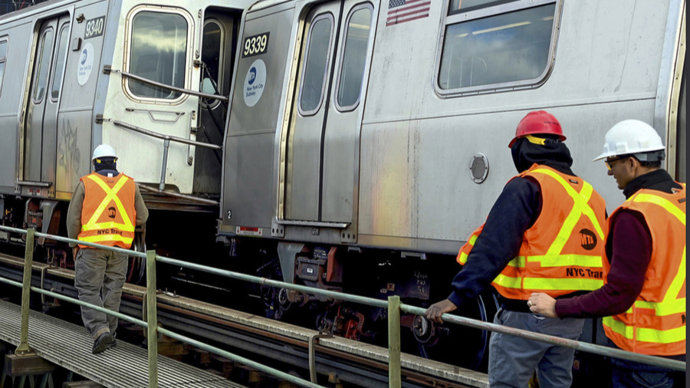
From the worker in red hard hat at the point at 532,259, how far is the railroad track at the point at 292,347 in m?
0.96

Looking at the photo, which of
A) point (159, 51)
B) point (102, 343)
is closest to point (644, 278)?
point (102, 343)

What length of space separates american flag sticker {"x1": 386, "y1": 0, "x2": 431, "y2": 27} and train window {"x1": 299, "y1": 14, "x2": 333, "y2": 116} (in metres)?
0.84

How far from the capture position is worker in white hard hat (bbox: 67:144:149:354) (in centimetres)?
729

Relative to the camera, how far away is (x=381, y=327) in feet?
24.5

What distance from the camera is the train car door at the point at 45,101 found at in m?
10.5

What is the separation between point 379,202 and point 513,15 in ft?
6.03

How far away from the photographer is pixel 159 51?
30.1ft

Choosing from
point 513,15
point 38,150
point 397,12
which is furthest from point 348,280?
point 38,150

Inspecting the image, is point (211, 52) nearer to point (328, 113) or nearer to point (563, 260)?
point (328, 113)

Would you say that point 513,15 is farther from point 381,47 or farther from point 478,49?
point 381,47

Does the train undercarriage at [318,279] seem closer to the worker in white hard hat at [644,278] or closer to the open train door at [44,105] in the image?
the open train door at [44,105]

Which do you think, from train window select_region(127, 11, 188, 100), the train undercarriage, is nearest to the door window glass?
train window select_region(127, 11, 188, 100)

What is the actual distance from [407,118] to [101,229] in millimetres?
3061

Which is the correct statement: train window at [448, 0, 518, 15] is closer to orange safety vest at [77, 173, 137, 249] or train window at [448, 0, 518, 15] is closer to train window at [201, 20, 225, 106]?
orange safety vest at [77, 173, 137, 249]
